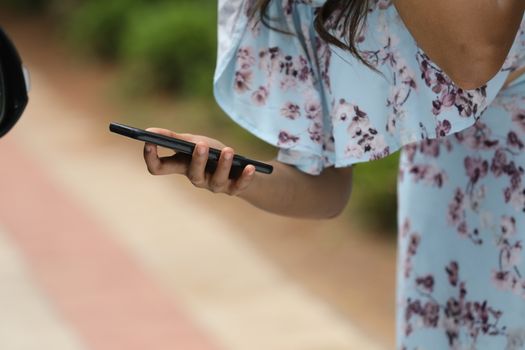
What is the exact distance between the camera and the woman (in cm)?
199

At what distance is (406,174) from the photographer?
237cm

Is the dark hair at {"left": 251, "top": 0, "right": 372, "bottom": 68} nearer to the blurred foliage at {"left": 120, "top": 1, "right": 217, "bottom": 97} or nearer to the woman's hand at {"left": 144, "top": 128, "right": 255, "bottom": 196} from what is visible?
the woman's hand at {"left": 144, "top": 128, "right": 255, "bottom": 196}

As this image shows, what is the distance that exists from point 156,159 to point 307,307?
2669 millimetres

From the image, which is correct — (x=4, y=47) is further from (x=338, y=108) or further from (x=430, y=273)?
(x=430, y=273)

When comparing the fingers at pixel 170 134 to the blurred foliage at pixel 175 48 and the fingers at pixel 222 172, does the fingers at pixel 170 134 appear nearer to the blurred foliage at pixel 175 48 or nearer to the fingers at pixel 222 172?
the fingers at pixel 222 172

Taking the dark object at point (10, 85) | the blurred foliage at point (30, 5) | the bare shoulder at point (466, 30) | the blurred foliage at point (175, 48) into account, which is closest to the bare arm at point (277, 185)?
the dark object at point (10, 85)

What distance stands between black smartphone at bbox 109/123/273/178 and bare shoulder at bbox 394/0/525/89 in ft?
1.23

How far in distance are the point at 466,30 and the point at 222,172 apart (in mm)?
475

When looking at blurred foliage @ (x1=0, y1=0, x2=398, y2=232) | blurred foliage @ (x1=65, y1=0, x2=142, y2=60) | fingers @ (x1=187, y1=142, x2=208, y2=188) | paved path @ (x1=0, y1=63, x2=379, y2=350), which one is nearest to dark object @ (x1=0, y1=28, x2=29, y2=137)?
fingers @ (x1=187, y1=142, x2=208, y2=188)

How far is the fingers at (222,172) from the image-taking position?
6.16 ft

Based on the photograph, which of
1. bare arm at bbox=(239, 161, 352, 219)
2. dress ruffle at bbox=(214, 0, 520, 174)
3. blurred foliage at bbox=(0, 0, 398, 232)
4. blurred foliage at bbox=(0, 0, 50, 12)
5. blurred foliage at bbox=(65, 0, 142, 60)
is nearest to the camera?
dress ruffle at bbox=(214, 0, 520, 174)

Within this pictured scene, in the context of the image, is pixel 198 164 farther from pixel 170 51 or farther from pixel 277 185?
pixel 170 51

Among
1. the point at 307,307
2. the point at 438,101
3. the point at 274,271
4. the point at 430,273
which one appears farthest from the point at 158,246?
the point at 438,101

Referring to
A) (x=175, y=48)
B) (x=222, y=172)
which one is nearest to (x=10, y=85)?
(x=222, y=172)
